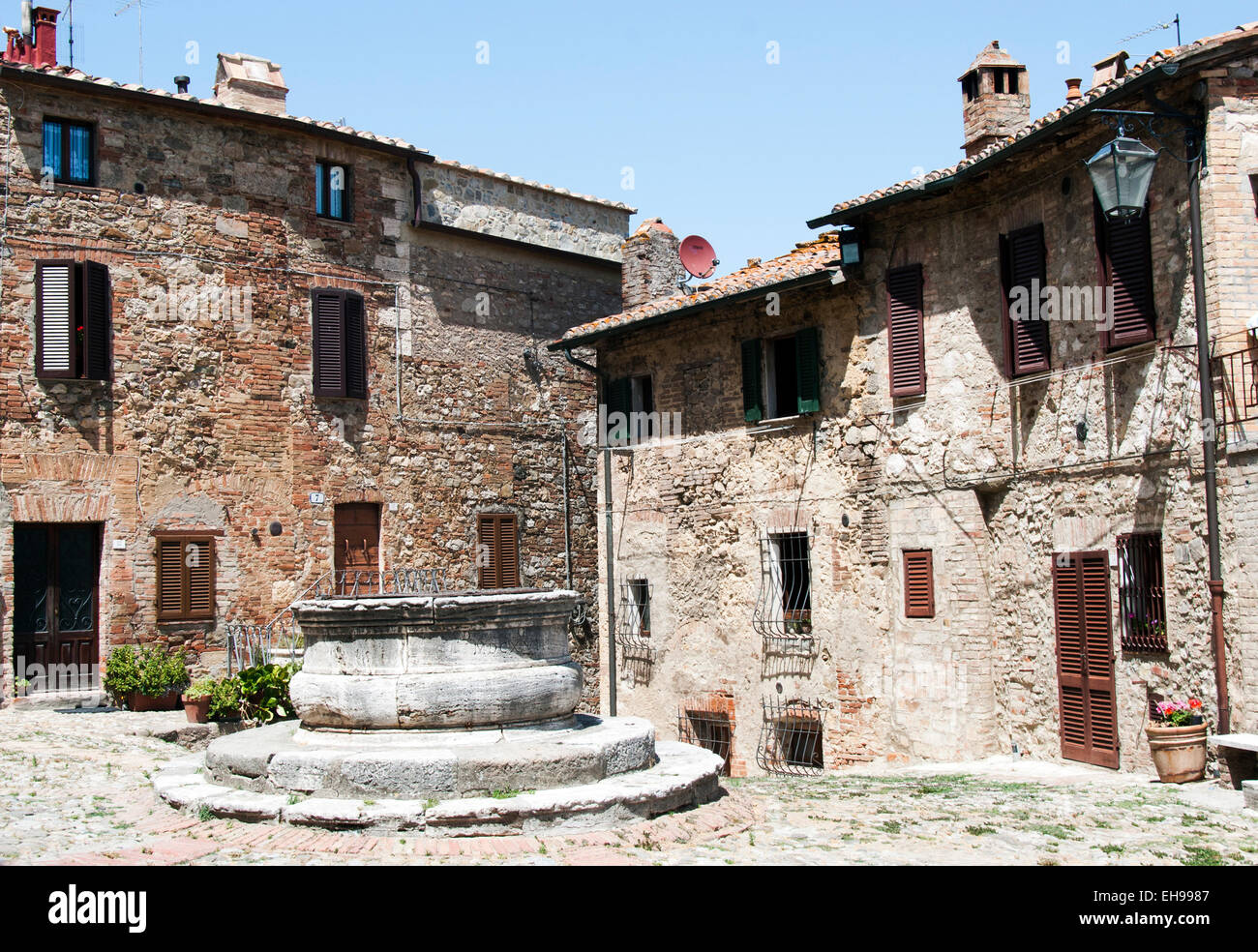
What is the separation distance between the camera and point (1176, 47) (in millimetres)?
10594

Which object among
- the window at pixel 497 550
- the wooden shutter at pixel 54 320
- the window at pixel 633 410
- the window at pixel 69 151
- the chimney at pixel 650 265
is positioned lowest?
the window at pixel 497 550

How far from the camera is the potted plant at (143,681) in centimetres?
1582

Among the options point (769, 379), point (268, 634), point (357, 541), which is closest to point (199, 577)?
point (268, 634)

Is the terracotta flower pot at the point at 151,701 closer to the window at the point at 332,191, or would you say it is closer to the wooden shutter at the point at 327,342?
the wooden shutter at the point at 327,342

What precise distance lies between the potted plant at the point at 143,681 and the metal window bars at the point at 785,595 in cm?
795

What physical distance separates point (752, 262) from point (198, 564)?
9.46 m

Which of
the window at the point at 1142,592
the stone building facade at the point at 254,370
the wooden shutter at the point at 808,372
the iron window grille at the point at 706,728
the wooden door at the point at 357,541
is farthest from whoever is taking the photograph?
the wooden door at the point at 357,541

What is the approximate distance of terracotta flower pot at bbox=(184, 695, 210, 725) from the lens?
1373 cm

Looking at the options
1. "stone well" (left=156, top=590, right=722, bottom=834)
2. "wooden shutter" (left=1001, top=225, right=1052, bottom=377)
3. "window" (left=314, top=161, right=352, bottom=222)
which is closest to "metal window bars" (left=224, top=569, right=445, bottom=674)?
"window" (left=314, top=161, right=352, bottom=222)

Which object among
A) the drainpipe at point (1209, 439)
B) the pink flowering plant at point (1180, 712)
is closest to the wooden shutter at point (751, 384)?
the drainpipe at point (1209, 439)

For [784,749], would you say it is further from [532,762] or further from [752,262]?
[532,762]

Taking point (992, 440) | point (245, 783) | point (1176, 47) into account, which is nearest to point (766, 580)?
point (992, 440)

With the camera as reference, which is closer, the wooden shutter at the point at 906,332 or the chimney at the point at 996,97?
the wooden shutter at the point at 906,332

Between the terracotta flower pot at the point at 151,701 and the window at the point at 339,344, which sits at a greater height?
the window at the point at 339,344
